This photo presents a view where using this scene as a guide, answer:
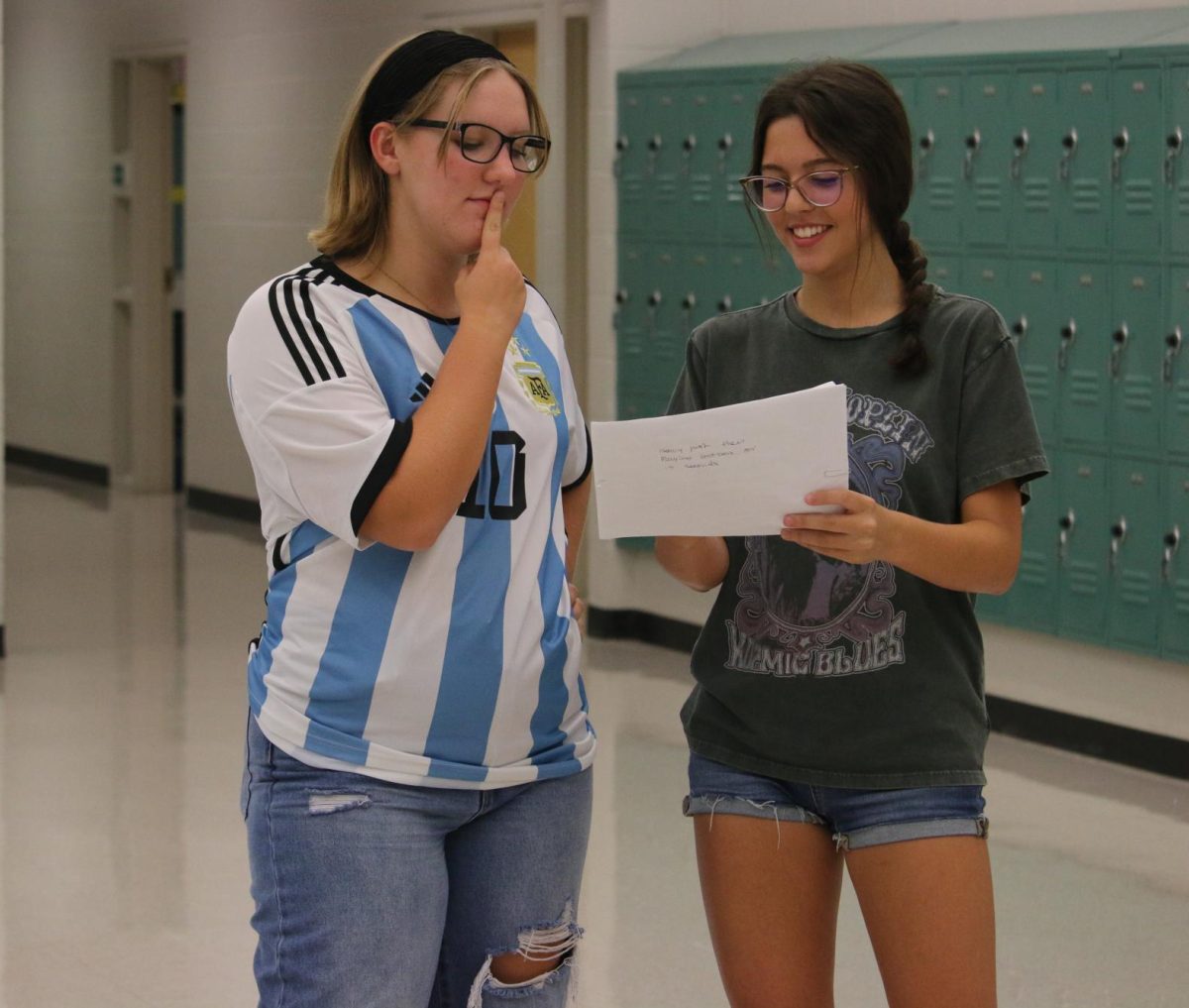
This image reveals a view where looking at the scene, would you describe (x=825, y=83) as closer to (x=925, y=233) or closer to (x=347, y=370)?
(x=347, y=370)

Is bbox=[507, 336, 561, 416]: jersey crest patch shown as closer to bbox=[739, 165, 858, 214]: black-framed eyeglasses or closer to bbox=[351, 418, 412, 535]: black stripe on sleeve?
bbox=[351, 418, 412, 535]: black stripe on sleeve

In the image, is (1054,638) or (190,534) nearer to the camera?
(1054,638)

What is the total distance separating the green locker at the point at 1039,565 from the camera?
16.6 feet

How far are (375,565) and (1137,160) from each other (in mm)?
3588

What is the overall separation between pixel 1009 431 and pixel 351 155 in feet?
2.37

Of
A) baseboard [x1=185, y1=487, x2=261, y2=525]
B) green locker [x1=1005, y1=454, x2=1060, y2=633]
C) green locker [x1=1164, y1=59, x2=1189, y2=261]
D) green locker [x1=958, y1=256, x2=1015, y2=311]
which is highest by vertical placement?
green locker [x1=1164, y1=59, x2=1189, y2=261]

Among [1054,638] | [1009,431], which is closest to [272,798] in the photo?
[1009,431]

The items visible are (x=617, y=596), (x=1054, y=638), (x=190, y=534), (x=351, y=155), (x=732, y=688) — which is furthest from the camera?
(x=190, y=534)

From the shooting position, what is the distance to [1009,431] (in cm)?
187

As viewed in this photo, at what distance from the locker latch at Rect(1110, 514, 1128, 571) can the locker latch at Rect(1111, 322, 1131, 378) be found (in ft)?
1.30

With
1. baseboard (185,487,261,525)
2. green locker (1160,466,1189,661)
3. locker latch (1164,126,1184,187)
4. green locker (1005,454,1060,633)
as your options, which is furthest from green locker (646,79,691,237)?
baseboard (185,487,261,525)

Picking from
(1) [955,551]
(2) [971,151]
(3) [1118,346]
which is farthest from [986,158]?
(1) [955,551]

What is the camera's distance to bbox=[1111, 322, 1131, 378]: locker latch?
481 cm

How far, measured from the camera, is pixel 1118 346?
15.8ft
